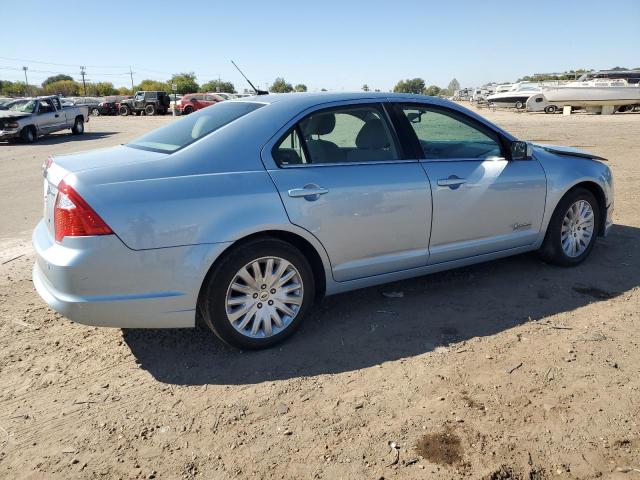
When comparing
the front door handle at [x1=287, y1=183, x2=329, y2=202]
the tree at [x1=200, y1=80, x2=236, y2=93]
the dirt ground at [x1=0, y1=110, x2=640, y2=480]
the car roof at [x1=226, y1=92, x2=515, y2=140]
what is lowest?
the dirt ground at [x1=0, y1=110, x2=640, y2=480]

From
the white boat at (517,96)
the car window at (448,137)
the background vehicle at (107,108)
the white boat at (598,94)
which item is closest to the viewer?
the car window at (448,137)

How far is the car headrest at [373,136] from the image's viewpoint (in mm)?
4000

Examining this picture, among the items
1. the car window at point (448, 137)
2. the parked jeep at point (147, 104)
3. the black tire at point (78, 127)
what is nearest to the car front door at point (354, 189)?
the car window at point (448, 137)

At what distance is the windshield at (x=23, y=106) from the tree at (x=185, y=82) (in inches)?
2797

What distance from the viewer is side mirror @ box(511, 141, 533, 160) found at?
177 inches

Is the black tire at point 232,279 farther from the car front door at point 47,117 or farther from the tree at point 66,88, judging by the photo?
the tree at point 66,88

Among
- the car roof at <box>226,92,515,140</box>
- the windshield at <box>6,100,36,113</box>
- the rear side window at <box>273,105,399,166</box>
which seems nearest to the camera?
the rear side window at <box>273,105,399,166</box>

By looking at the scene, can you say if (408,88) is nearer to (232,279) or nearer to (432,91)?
(232,279)

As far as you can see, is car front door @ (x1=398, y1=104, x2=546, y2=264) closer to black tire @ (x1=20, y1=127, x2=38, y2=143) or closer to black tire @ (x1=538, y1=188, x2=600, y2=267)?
black tire @ (x1=538, y1=188, x2=600, y2=267)

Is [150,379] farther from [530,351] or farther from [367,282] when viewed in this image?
[530,351]

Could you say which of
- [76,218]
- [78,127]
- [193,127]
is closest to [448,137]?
[193,127]

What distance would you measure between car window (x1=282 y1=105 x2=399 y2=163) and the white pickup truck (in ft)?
65.0

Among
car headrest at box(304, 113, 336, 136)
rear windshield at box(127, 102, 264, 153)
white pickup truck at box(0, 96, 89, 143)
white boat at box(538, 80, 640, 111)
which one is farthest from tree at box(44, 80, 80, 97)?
car headrest at box(304, 113, 336, 136)

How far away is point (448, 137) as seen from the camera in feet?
15.1
